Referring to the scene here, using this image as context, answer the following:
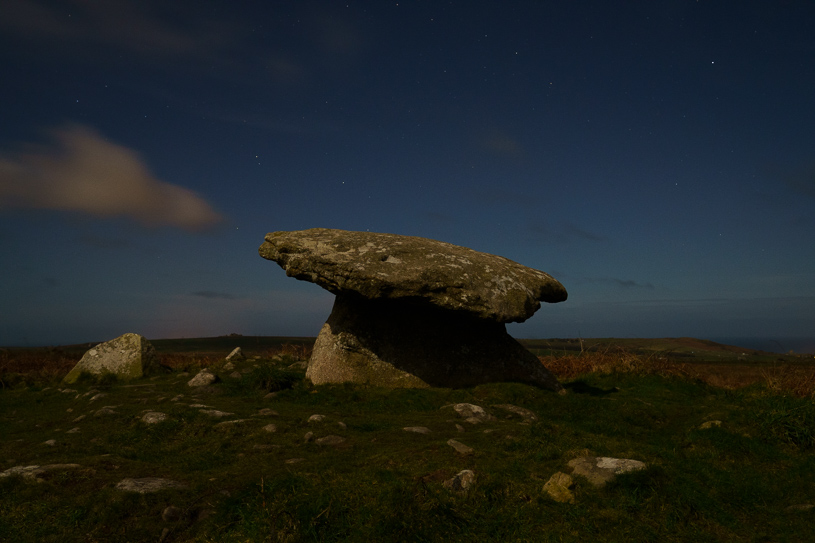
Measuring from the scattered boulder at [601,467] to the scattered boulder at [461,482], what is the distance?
1.15 meters

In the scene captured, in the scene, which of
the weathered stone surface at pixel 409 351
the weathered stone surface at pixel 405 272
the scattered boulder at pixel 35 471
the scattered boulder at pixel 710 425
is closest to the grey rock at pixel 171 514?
the scattered boulder at pixel 35 471

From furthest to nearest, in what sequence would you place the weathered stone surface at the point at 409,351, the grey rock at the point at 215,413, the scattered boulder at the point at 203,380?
the scattered boulder at the point at 203,380
the weathered stone surface at the point at 409,351
the grey rock at the point at 215,413

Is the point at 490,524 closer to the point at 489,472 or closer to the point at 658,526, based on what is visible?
the point at 489,472

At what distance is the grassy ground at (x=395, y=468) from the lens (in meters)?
4.10

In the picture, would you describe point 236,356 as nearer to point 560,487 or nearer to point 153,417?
point 153,417

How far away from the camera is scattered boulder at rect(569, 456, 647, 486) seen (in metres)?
4.74

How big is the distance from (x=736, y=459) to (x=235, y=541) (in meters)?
6.20

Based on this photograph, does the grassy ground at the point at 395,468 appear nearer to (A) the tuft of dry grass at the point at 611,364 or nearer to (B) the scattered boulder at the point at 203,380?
(B) the scattered boulder at the point at 203,380

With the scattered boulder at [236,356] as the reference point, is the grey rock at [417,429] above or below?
below

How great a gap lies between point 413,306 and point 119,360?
8.90m

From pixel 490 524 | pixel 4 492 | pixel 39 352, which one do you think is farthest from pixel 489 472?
pixel 39 352

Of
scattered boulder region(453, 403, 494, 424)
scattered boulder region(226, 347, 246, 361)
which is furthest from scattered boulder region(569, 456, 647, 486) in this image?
scattered boulder region(226, 347, 246, 361)

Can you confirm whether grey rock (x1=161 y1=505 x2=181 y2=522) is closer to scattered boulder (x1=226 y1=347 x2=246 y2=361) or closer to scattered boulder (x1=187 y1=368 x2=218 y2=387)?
scattered boulder (x1=187 y1=368 x2=218 y2=387)

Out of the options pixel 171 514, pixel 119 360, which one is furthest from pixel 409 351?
pixel 119 360
